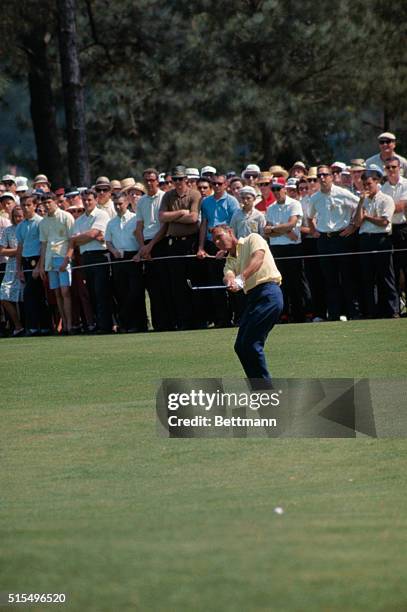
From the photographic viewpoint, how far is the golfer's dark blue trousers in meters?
13.3

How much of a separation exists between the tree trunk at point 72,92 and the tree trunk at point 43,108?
7131mm

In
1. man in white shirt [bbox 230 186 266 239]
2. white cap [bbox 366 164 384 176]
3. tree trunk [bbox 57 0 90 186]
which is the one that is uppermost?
tree trunk [bbox 57 0 90 186]

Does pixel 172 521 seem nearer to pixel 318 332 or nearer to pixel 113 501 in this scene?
pixel 113 501

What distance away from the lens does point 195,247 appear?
22312 mm

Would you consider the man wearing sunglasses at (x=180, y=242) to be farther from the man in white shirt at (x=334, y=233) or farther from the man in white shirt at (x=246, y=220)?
the man in white shirt at (x=334, y=233)

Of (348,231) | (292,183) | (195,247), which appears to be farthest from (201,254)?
(292,183)

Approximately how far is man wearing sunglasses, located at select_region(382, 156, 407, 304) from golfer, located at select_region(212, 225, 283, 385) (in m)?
7.68

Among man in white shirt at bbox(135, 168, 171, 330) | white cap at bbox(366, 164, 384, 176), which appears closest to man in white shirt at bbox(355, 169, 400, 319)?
white cap at bbox(366, 164, 384, 176)

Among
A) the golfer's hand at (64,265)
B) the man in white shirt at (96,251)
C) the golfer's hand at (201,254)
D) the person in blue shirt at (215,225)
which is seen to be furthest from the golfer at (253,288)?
the golfer's hand at (64,265)

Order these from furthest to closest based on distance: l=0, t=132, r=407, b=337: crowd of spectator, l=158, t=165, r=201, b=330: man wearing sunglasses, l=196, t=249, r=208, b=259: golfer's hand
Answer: l=158, t=165, r=201, b=330: man wearing sunglasses → l=196, t=249, r=208, b=259: golfer's hand → l=0, t=132, r=407, b=337: crowd of spectator

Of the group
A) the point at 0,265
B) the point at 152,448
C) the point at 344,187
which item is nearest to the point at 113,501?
the point at 152,448

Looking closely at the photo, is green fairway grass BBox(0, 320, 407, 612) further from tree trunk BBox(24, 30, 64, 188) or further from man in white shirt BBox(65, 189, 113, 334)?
tree trunk BBox(24, 30, 64, 188)

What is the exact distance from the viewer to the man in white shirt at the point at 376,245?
821 inches

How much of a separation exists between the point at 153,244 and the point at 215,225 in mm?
1201
